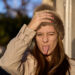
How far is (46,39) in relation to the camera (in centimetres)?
220

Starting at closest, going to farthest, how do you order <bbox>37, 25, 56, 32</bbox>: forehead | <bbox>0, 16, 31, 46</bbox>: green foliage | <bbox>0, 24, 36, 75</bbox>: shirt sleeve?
<bbox>0, 24, 36, 75</bbox>: shirt sleeve
<bbox>37, 25, 56, 32</bbox>: forehead
<bbox>0, 16, 31, 46</bbox>: green foliage

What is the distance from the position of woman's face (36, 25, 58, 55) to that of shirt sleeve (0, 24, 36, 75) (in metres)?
0.13

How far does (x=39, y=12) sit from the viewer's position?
2.16 m

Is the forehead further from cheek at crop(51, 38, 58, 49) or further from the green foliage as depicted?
the green foliage

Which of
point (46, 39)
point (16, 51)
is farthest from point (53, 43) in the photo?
point (16, 51)

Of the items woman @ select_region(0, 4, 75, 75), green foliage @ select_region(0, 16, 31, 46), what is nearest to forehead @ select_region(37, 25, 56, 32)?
woman @ select_region(0, 4, 75, 75)

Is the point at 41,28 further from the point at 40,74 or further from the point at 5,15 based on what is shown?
the point at 5,15

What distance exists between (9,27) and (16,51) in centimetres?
973

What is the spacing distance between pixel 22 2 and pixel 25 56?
13371 millimetres

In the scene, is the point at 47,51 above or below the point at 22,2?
above

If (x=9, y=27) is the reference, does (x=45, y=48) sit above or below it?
above

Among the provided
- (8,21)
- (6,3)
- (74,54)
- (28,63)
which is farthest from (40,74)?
(6,3)

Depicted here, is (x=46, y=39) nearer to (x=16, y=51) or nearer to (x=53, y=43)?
(x=53, y=43)

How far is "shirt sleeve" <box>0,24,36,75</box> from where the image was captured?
2.05 m
